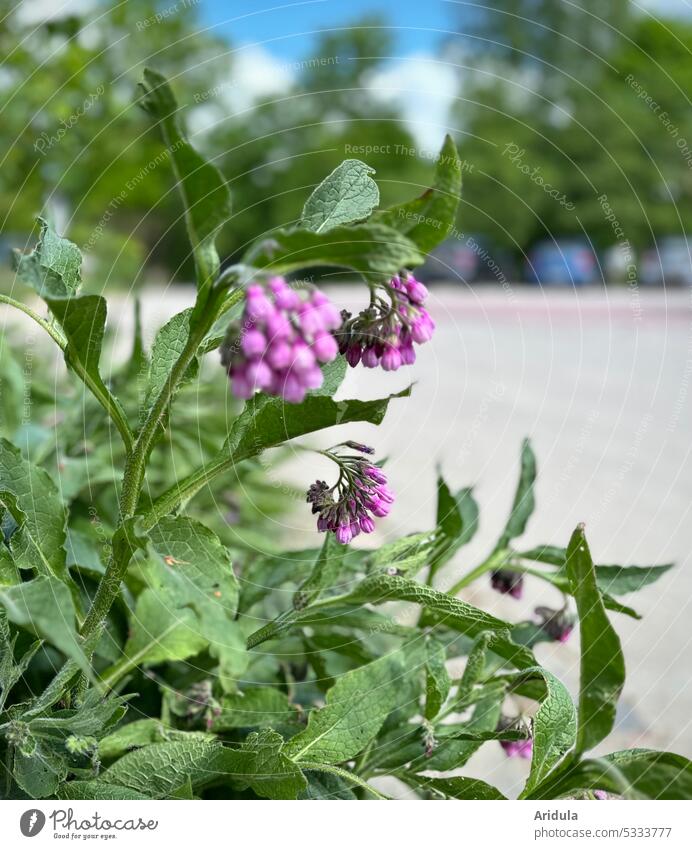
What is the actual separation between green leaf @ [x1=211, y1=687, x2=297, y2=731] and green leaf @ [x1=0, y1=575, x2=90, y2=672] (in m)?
0.35

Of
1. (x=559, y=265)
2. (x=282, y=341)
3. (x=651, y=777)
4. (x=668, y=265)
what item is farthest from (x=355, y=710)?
(x=668, y=265)

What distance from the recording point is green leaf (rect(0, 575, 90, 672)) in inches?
19.5

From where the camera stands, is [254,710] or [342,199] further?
[254,710]

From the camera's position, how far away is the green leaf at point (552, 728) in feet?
2.28

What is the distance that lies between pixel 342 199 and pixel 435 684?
1.38 feet

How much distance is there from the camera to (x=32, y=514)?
0.73 meters

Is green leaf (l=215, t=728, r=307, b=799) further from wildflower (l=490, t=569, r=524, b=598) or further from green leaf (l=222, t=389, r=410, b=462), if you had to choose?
wildflower (l=490, t=569, r=524, b=598)

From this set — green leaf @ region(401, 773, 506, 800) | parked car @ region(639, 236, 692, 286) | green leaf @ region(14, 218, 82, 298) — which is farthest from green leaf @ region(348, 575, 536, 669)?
parked car @ region(639, 236, 692, 286)

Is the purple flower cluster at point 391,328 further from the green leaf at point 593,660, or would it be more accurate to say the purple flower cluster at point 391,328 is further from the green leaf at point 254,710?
the green leaf at point 254,710

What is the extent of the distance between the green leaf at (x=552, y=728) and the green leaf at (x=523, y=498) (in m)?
0.28

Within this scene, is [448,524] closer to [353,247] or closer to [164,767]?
[164,767]

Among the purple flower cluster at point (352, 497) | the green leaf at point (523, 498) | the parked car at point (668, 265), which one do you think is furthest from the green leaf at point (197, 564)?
the parked car at point (668, 265)

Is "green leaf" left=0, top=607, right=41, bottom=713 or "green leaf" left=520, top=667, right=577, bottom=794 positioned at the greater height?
"green leaf" left=0, top=607, right=41, bottom=713

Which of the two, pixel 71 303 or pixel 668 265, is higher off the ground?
pixel 668 265
